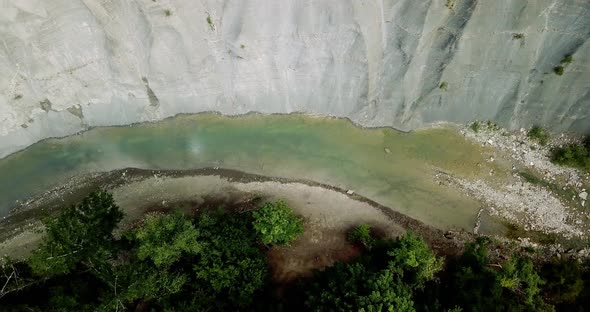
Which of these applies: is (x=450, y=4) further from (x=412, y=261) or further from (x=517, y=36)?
(x=412, y=261)

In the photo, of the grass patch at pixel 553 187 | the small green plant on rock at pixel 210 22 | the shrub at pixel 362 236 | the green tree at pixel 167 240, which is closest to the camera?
the green tree at pixel 167 240

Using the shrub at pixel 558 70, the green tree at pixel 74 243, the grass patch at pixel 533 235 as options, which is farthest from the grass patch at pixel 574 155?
the green tree at pixel 74 243

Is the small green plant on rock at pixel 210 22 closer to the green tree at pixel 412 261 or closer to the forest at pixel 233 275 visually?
the forest at pixel 233 275

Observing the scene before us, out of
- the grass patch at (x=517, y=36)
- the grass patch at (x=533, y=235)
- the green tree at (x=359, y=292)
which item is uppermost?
the grass patch at (x=517, y=36)

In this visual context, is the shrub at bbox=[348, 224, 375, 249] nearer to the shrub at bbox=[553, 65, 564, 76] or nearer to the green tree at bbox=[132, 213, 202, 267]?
the green tree at bbox=[132, 213, 202, 267]

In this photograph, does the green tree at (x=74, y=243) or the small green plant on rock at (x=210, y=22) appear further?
the small green plant on rock at (x=210, y=22)

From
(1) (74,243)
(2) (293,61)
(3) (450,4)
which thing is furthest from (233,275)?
(3) (450,4)
